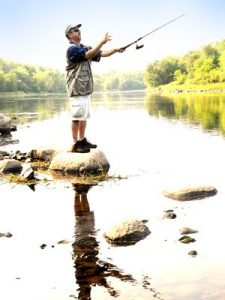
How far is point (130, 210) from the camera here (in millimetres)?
6598

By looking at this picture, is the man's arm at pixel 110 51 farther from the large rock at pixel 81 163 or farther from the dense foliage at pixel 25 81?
the dense foliage at pixel 25 81

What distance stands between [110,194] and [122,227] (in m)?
2.19

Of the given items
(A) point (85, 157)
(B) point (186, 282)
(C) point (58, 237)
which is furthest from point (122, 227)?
(A) point (85, 157)

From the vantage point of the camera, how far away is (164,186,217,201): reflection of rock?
7.17 meters

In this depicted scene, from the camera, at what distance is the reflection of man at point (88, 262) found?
416 cm

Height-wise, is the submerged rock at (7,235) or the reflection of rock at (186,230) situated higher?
the reflection of rock at (186,230)

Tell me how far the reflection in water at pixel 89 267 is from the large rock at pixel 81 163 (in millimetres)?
3234

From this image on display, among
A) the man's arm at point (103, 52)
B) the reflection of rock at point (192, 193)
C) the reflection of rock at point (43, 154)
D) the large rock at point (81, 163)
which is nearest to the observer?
the reflection of rock at point (192, 193)

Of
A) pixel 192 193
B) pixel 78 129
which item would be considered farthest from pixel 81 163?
pixel 192 193

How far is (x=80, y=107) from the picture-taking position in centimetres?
930

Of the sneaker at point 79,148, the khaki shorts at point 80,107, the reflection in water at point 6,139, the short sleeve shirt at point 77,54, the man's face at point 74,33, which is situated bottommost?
the reflection in water at point 6,139

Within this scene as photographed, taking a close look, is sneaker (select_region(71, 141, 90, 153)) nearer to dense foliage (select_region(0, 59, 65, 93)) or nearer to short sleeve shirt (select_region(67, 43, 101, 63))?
short sleeve shirt (select_region(67, 43, 101, 63))

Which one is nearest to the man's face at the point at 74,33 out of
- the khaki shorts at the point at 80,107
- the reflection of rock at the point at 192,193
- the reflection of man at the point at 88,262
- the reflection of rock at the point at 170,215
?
the khaki shorts at the point at 80,107

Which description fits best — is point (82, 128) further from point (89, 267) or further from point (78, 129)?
point (89, 267)
